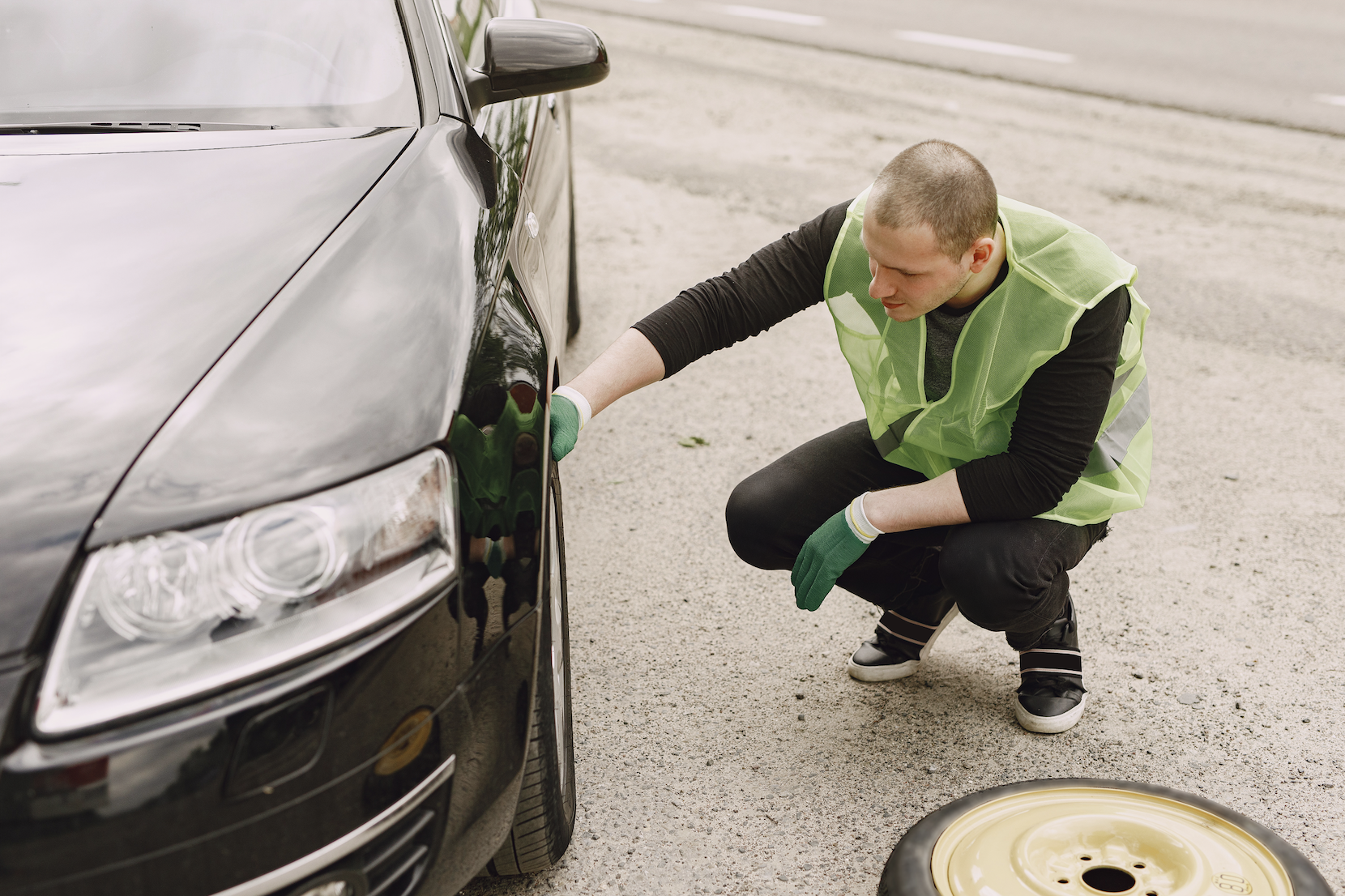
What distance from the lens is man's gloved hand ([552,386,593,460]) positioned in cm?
195

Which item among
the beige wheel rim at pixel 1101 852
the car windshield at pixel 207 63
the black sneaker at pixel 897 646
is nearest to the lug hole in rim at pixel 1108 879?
the beige wheel rim at pixel 1101 852

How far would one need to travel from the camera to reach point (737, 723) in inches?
92.9

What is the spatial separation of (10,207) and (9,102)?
47 cm

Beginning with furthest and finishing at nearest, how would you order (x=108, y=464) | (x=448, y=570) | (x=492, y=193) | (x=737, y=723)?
(x=737, y=723), (x=492, y=193), (x=448, y=570), (x=108, y=464)

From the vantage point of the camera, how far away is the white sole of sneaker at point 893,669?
8.19 ft

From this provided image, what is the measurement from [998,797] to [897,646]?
1.90 feet

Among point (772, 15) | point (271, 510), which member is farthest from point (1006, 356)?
point (772, 15)

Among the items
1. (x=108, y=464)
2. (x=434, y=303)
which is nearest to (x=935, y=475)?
(x=434, y=303)

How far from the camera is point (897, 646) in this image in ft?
8.20

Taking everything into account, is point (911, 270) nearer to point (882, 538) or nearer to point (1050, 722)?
point (882, 538)

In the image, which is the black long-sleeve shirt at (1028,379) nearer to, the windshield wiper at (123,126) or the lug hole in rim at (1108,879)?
the lug hole in rim at (1108,879)

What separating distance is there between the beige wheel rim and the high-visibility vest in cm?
55

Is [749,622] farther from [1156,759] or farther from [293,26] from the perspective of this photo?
[293,26]

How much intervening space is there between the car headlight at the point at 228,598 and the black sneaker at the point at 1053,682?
1442 mm
